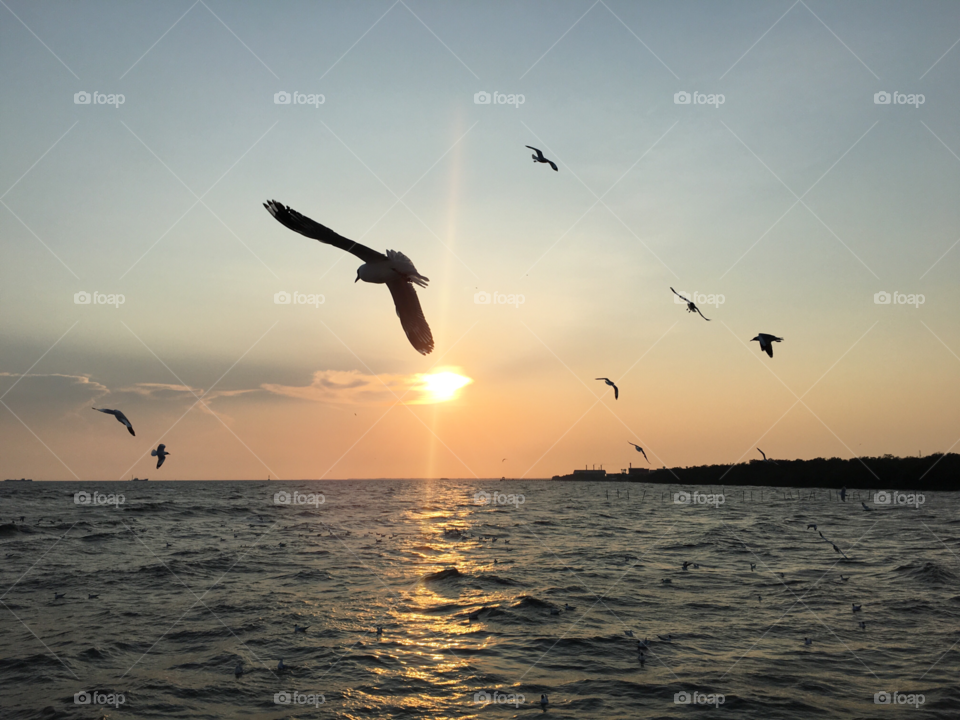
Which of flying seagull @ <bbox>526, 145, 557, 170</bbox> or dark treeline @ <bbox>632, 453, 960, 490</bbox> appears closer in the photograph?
flying seagull @ <bbox>526, 145, 557, 170</bbox>

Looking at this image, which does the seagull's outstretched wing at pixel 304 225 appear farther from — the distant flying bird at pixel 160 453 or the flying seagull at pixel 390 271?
the distant flying bird at pixel 160 453

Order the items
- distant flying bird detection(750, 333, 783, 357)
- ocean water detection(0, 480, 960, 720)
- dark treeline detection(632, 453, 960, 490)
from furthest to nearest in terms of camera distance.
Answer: dark treeline detection(632, 453, 960, 490) < distant flying bird detection(750, 333, 783, 357) < ocean water detection(0, 480, 960, 720)

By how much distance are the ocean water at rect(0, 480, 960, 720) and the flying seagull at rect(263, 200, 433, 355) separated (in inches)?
235

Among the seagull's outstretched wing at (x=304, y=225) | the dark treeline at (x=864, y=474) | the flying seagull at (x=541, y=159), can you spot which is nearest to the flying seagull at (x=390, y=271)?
the seagull's outstretched wing at (x=304, y=225)

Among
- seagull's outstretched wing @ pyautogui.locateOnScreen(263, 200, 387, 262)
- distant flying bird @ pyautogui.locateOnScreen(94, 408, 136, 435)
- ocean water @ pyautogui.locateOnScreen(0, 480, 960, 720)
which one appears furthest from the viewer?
distant flying bird @ pyautogui.locateOnScreen(94, 408, 136, 435)

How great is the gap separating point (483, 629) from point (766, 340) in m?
8.84

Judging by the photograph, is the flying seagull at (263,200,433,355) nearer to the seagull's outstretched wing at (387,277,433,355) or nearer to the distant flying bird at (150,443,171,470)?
the seagull's outstretched wing at (387,277,433,355)

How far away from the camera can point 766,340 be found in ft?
43.1

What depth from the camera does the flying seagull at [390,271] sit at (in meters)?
6.98

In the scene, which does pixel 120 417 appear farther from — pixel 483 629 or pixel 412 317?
pixel 483 629

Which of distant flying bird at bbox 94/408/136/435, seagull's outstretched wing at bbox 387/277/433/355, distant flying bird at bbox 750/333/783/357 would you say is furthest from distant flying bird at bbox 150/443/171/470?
distant flying bird at bbox 750/333/783/357

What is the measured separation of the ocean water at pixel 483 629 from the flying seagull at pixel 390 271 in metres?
5.97

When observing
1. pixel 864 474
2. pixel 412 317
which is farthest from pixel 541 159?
pixel 864 474

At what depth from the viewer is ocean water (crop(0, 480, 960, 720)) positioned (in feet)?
33.1
